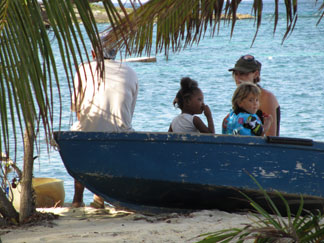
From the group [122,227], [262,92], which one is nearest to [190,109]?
[262,92]

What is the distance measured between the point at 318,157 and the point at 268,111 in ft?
1.99

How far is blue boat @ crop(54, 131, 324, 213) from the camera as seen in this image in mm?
4180

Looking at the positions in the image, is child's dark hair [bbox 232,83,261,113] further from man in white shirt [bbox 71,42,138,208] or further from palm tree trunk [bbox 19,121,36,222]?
palm tree trunk [bbox 19,121,36,222]

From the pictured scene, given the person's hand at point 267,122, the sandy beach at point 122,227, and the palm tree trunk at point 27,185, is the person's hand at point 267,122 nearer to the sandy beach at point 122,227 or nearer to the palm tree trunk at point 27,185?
the sandy beach at point 122,227

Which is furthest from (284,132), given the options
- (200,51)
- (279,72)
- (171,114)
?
(200,51)

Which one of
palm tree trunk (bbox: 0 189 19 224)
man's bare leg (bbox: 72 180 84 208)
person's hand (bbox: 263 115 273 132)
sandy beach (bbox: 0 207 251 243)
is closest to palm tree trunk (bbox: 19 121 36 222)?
palm tree trunk (bbox: 0 189 19 224)

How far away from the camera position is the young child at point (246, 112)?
4316 millimetres

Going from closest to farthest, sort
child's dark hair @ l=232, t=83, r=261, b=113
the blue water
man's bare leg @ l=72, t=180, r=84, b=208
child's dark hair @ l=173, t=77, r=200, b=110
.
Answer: child's dark hair @ l=232, t=83, r=261, b=113 < child's dark hair @ l=173, t=77, r=200, b=110 < man's bare leg @ l=72, t=180, r=84, b=208 < the blue water

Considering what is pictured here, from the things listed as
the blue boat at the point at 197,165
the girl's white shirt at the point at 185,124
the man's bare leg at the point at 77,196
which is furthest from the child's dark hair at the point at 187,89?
the man's bare leg at the point at 77,196

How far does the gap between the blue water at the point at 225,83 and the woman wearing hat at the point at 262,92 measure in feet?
2.77

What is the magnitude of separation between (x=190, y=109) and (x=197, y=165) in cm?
51

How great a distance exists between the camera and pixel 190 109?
4621 mm

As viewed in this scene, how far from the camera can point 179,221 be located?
4246mm

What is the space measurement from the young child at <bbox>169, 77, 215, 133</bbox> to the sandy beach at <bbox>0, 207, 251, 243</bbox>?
651mm
